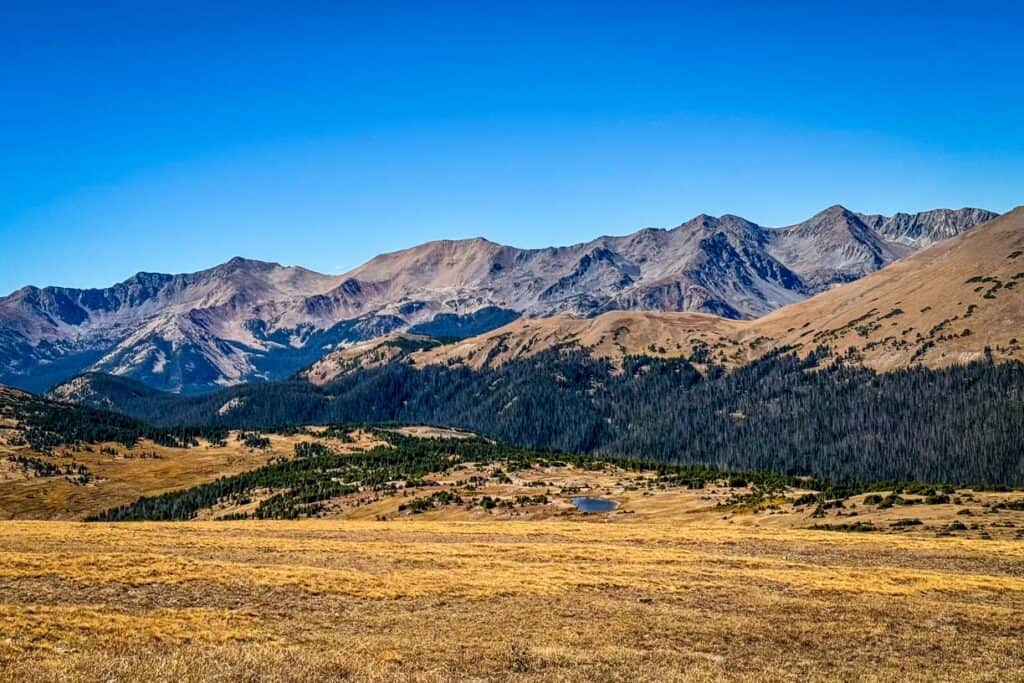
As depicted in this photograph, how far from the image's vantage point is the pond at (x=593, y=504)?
143875 mm

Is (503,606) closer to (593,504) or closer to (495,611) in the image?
(495,611)

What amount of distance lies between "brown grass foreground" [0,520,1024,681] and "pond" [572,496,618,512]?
250 feet

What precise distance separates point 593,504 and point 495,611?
113m

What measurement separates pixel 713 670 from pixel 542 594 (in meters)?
15.7

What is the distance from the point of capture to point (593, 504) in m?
153

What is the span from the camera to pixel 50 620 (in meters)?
35.9

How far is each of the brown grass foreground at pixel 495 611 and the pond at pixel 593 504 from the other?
76.3m

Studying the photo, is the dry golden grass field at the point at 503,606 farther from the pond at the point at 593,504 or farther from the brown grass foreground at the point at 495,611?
the pond at the point at 593,504

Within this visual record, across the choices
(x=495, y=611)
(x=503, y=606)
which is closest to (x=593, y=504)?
(x=503, y=606)

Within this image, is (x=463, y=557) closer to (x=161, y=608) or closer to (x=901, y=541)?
(x=161, y=608)

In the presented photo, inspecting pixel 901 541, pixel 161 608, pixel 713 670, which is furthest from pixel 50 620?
pixel 901 541

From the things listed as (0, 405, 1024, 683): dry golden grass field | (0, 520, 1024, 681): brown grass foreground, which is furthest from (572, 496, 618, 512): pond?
(0, 520, 1024, 681): brown grass foreground

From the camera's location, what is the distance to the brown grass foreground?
107 ft

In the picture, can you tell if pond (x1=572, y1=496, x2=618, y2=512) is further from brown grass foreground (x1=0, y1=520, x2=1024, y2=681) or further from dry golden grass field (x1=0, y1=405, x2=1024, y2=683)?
brown grass foreground (x1=0, y1=520, x2=1024, y2=681)
